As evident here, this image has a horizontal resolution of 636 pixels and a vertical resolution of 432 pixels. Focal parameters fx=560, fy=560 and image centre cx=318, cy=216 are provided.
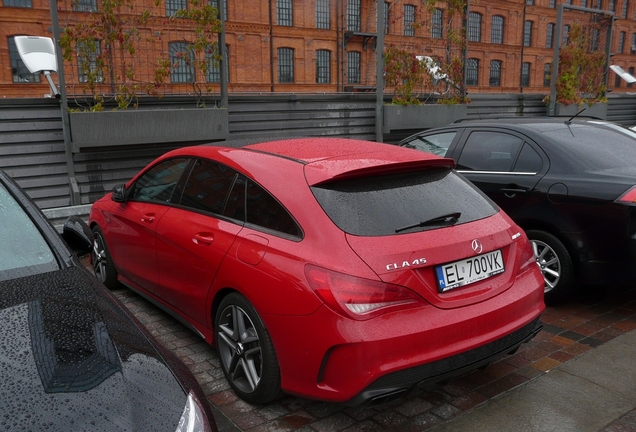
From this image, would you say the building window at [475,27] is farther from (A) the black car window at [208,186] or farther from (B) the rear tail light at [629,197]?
(A) the black car window at [208,186]

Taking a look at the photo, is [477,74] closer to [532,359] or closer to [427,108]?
[427,108]

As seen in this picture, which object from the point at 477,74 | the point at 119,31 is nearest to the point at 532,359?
the point at 119,31

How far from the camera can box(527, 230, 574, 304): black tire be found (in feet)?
16.7

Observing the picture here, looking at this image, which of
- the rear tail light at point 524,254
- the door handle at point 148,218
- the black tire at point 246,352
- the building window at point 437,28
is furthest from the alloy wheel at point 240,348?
the building window at point 437,28

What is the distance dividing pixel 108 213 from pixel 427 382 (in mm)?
3686

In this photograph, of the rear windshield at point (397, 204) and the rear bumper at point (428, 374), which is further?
the rear windshield at point (397, 204)

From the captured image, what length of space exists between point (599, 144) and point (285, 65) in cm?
4074

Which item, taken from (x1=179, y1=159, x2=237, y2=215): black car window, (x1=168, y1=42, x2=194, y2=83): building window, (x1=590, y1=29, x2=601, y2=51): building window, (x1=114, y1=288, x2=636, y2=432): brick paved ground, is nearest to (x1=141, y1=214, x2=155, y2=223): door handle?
(x1=179, y1=159, x2=237, y2=215): black car window

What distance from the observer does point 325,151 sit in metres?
3.81

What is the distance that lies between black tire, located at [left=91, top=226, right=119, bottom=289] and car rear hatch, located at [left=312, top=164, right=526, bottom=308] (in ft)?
10.3

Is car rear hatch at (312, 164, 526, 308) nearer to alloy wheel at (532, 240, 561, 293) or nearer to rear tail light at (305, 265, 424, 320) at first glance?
rear tail light at (305, 265, 424, 320)

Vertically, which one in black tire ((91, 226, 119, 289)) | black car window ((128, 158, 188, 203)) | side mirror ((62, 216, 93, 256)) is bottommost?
black tire ((91, 226, 119, 289))

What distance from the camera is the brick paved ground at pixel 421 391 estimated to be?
10.9 ft

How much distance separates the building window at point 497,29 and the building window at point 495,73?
193 centimetres
